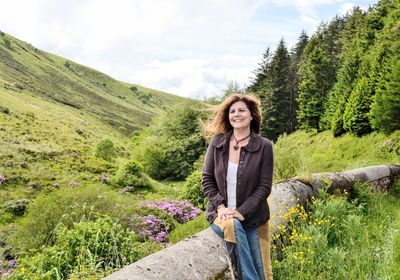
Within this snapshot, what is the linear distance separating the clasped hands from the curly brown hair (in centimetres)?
91

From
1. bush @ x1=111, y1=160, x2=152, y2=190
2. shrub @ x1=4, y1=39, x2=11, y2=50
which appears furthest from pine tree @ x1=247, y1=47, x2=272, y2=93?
shrub @ x1=4, y1=39, x2=11, y2=50

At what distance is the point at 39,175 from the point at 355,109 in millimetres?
32593

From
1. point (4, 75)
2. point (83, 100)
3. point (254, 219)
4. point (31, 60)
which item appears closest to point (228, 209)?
point (254, 219)

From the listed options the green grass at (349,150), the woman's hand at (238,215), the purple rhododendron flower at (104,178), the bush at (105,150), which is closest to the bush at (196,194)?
the green grass at (349,150)

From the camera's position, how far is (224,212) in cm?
399

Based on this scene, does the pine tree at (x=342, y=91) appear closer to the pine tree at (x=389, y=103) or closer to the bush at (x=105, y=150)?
the pine tree at (x=389, y=103)

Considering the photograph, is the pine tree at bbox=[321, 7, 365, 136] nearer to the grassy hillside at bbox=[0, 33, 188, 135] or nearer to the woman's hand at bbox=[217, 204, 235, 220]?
the woman's hand at bbox=[217, 204, 235, 220]

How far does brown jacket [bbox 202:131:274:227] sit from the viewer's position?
394cm

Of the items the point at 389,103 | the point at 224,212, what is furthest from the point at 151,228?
the point at 389,103

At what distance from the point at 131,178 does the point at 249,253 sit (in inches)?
1521

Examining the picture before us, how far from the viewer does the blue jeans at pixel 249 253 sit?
3.82m

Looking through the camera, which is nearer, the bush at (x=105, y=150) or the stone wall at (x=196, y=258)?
the stone wall at (x=196, y=258)

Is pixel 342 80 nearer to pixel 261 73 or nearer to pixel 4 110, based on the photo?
pixel 261 73

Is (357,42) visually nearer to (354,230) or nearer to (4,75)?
(354,230)
